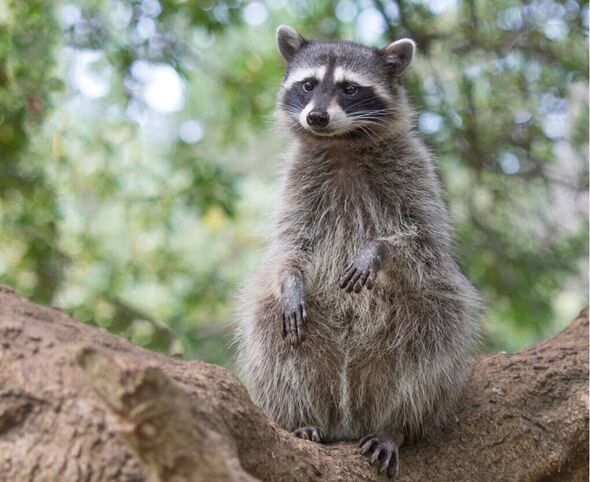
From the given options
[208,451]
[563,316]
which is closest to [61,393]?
[208,451]

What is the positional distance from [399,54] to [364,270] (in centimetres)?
163

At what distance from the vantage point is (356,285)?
439 cm

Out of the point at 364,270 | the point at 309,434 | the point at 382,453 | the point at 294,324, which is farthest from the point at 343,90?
the point at 382,453

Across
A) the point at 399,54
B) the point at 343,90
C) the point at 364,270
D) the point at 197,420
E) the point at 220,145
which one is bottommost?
the point at 220,145

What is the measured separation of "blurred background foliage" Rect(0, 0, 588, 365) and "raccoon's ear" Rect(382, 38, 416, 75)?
124 cm

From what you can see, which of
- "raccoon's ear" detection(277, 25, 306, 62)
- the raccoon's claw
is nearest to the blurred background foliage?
"raccoon's ear" detection(277, 25, 306, 62)

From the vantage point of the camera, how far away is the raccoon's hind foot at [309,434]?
14.1ft

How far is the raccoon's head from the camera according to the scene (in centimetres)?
493

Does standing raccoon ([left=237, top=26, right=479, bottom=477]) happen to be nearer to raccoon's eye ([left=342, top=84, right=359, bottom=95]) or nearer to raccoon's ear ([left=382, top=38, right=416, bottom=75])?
raccoon's eye ([left=342, top=84, right=359, bottom=95])

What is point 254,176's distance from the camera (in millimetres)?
12281

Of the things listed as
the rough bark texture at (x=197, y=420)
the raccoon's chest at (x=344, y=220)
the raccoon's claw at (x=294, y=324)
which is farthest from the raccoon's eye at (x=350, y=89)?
the rough bark texture at (x=197, y=420)

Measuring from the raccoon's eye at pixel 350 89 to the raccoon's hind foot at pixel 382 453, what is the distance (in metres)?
1.88

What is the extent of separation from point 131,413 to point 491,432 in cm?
252

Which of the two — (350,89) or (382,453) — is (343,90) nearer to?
(350,89)
